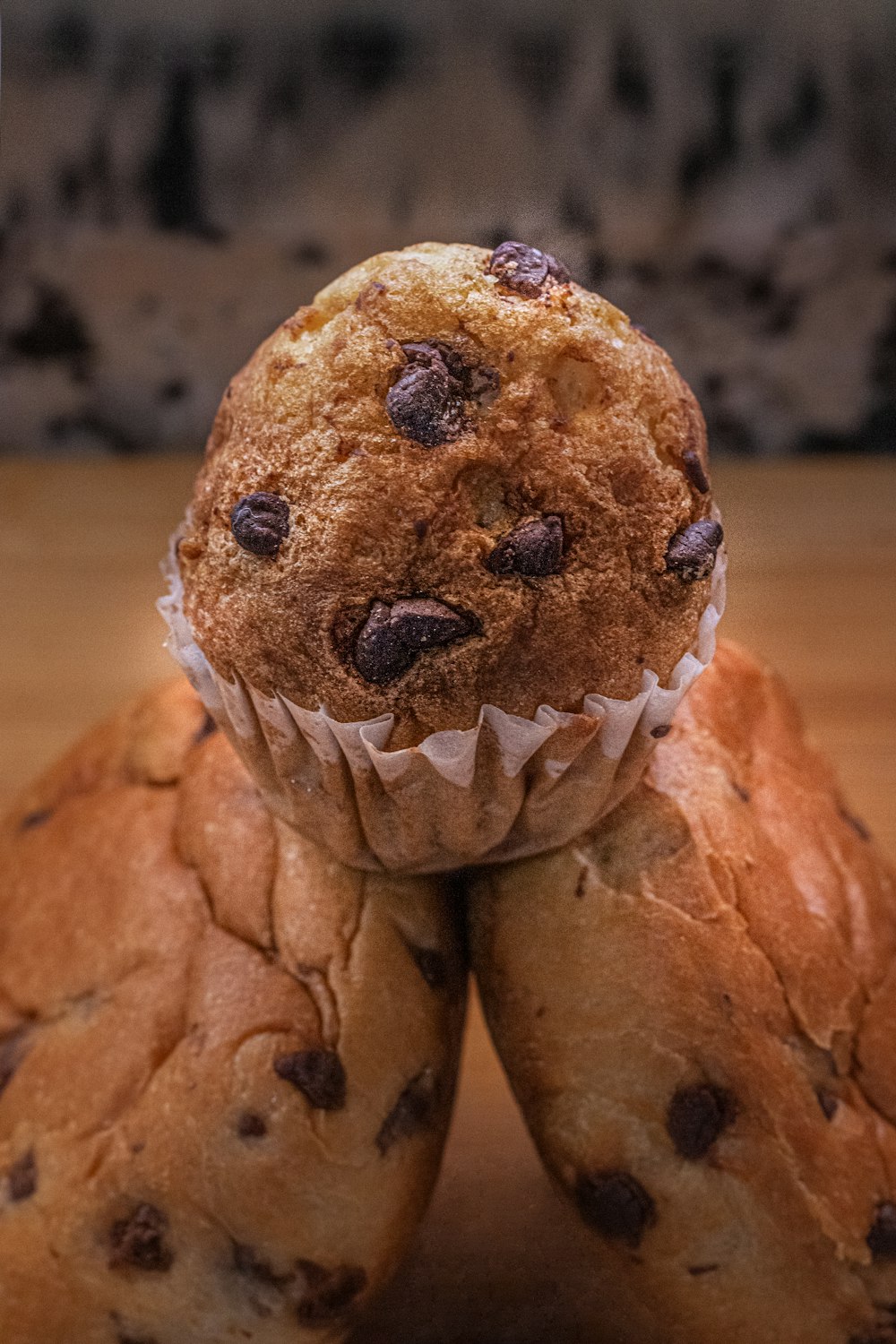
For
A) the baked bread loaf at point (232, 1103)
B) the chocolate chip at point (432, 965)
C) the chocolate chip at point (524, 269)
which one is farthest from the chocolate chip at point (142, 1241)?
the chocolate chip at point (524, 269)

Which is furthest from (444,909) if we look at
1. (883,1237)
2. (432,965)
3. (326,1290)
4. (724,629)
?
(724,629)

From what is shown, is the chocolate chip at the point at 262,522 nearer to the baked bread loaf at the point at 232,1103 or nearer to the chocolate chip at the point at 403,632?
the chocolate chip at the point at 403,632

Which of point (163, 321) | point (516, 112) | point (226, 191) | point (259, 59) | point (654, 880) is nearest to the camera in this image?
point (654, 880)

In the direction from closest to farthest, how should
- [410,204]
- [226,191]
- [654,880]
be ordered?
1. [654,880]
2. [410,204]
3. [226,191]

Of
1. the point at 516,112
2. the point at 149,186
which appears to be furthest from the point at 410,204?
the point at 149,186

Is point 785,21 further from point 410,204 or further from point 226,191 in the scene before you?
point 226,191

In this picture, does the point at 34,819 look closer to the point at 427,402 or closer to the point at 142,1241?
the point at 142,1241
